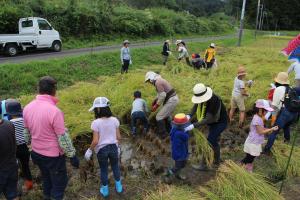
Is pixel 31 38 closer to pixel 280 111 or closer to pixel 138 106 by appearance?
pixel 138 106

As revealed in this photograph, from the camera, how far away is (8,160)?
3.47 m

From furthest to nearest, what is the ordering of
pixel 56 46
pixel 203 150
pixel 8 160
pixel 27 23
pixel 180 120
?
1. pixel 56 46
2. pixel 27 23
3. pixel 203 150
4. pixel 180 120
5. pixel 8 160

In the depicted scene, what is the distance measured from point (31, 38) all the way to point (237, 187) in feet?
44.9

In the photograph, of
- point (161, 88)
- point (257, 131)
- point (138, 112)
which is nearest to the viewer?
point (257, 131)

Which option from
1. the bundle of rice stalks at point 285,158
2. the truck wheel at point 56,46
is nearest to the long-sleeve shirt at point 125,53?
the bundle of rice stalks at point 285,158

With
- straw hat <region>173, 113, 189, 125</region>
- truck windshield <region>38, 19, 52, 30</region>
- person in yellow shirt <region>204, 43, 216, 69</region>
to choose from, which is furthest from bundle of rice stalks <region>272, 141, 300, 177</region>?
truck windshield <region>38, 19, 52, 30</region>

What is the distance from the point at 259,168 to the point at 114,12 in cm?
2261

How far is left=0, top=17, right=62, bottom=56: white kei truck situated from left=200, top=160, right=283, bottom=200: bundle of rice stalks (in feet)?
41.1

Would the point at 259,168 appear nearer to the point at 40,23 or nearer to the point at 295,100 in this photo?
the point at 295,100

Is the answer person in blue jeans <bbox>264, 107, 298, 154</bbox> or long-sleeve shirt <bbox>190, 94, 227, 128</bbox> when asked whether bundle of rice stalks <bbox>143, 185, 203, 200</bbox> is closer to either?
long-sleeve shirt <bbox>190, 94, 227, 128</bbox>

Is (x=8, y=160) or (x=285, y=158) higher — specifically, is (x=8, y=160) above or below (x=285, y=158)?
above

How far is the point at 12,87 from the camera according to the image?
9.93 m

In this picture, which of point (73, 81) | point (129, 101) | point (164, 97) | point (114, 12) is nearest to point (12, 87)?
point (73, 81)

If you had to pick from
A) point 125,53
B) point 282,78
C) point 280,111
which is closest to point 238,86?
point 282,78
